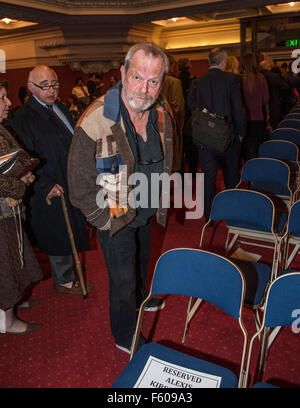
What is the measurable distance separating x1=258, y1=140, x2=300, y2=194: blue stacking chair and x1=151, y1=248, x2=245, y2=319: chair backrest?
7.99ft

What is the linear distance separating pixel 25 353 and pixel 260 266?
1573 mm

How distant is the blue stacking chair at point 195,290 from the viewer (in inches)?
55.6

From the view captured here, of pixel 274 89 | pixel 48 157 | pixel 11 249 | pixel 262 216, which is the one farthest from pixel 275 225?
pixel 274 89

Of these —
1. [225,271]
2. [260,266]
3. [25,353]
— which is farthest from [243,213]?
[25,353]

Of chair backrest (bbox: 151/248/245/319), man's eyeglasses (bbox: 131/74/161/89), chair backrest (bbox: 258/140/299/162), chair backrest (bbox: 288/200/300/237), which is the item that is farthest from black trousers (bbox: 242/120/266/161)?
chair backrest (bbox: 151/248/245/319)

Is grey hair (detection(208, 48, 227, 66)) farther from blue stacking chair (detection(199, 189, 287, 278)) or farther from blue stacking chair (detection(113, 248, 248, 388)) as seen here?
blue stacking chair (detection(113, 248, 248, 388))

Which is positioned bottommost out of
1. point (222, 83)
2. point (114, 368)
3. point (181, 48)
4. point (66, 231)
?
point (114, 368)

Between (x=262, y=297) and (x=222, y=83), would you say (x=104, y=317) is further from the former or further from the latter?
(x=222, y=83)

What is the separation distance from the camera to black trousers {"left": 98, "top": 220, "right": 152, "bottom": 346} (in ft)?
6.12

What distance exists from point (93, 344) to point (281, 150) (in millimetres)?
2848

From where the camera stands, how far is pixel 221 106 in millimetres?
3572

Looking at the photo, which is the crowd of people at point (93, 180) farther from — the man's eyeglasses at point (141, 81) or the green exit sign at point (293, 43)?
the green exit sign at point (293, 43)

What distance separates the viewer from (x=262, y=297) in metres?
1.90

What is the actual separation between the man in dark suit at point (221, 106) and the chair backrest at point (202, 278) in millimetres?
2118
